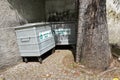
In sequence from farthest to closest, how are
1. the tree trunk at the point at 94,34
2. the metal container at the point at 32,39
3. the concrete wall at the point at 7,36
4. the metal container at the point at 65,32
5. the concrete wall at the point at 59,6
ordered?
the concrete wall at the point at 59,6 < the metal container at the point at 65,32 < the metal container at the point at 32,39 < the concrete wall at the point at 7,36 < the tree trunk at the point at 94,34

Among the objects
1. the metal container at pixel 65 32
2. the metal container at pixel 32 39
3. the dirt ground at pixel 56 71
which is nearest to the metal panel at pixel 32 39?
the metal container at pixel 32 39

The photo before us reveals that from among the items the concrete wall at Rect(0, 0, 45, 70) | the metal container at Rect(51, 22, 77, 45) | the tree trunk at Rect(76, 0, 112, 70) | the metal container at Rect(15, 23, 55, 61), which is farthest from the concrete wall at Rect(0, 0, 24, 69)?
the tree trunk at Rect(76, 0, 112, 70)

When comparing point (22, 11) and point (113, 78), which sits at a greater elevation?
point (22, 11)

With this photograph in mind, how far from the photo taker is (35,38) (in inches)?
197

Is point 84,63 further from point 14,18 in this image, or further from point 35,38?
point 14,18

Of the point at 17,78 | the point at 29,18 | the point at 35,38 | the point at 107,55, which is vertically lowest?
the point at 17,78

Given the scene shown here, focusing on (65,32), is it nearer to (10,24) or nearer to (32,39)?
(32,39)

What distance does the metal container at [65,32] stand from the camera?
6.22 m

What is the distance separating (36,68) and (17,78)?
2.17ft

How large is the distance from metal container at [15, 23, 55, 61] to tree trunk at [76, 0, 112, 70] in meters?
1.16

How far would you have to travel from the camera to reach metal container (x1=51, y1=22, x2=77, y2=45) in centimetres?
622

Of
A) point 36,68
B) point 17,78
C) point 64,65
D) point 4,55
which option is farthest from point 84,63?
point 4,55

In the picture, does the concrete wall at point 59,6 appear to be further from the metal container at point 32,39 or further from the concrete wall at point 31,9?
the metal container at point 32,39

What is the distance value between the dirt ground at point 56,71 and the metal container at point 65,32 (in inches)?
39.4
